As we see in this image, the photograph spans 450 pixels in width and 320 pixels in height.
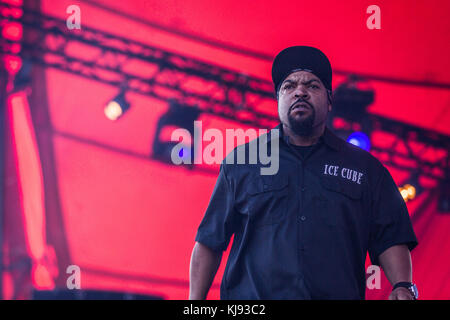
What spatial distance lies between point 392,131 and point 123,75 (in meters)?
2.05

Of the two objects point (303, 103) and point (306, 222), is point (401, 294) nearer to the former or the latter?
point (306, 222)

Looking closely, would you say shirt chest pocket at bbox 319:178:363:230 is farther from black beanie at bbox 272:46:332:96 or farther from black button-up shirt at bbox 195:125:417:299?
black beanie at bbox 272:46:332:96

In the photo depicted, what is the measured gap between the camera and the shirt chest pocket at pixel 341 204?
6.27 feet

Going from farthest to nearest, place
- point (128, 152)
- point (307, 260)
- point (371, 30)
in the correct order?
point (128, 152) → point (371, 30) → point (307, 260)

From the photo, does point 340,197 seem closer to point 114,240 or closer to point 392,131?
point 392,131

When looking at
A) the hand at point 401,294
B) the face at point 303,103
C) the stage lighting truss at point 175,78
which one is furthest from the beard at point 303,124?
the stage lighting truss at point 175,78

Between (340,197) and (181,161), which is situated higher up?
(181,161)

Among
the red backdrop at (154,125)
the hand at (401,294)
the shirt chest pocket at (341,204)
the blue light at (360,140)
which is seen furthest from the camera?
the red backdrop at (154,125)

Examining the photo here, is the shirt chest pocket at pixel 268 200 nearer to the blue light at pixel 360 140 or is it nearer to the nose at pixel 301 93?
the nose at pixel 301 93

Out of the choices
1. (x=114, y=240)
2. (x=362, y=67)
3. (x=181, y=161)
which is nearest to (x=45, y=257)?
(x=114, y=240)

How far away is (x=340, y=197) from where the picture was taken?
6.39ft

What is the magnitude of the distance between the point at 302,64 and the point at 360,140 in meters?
1.72

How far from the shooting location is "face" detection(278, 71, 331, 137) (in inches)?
80.7
